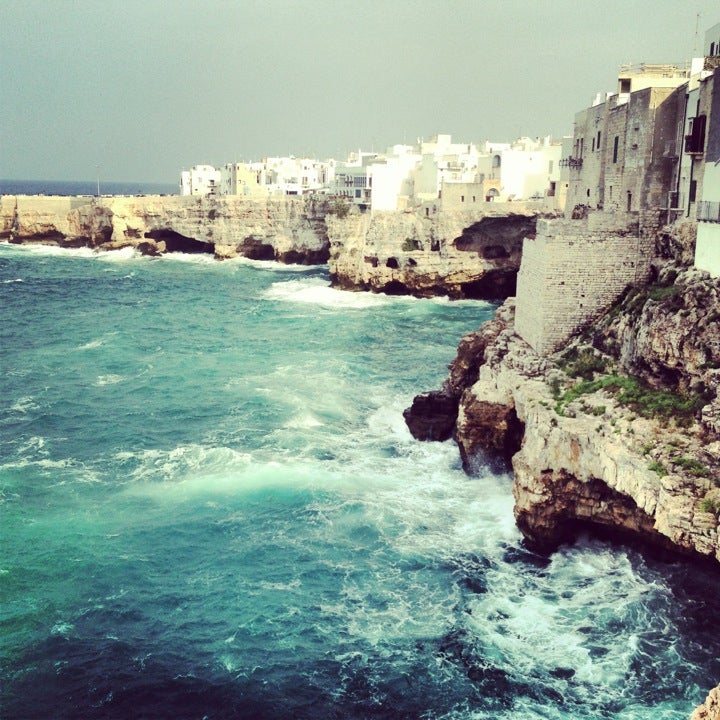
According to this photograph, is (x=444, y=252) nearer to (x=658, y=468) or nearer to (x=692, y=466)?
(x=658, y=468)

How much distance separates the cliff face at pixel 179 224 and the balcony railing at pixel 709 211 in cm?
5533

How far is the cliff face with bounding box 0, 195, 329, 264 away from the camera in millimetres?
79000

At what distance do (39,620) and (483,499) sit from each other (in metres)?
12.4

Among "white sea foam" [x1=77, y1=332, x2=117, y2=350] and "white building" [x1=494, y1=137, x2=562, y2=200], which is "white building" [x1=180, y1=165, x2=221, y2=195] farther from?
"white sea foam" [x1=77, y1=332, x2=117, y2=350]

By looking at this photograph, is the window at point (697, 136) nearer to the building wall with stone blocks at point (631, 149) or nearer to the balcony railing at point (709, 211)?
the building wall with stone blocks at point (631, 149)

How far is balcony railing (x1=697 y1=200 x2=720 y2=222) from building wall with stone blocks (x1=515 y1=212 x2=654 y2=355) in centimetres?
333

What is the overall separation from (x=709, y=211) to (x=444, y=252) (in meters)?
38.0

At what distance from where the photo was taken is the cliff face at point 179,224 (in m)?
79.0

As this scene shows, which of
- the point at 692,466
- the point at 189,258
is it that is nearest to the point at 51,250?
the point at 189,258

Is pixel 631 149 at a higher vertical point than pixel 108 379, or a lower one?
higher

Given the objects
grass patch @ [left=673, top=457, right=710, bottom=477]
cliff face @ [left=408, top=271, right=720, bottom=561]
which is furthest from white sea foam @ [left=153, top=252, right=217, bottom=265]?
grass patch @ [left=673, top=457, right=710, bottom=477]

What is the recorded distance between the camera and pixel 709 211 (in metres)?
21.6

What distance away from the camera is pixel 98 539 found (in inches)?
846

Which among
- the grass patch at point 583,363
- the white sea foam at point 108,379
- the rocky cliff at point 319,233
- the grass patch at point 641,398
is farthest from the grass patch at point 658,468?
the white sea foam at point 108,379
